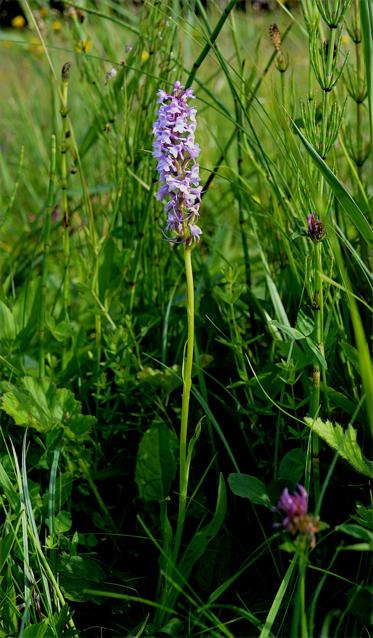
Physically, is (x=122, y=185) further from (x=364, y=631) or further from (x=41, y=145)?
(x=41, y=145)

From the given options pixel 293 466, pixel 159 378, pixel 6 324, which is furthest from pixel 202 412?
pixel 6 324

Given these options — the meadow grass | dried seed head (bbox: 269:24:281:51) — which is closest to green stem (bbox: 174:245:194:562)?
the meadow grass

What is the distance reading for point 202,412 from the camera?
3.97 ft

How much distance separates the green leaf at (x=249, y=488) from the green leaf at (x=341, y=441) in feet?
0.38

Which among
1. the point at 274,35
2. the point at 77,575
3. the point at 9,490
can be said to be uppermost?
the point at 274,35

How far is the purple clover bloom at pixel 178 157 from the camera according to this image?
0.82 metres

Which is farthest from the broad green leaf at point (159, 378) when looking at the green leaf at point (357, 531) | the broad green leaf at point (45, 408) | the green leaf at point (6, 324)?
the green leaf at point (357, 531)

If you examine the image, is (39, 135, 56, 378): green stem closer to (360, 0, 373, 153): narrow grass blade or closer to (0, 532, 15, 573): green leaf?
(0, 532, 15, 573): green leaf

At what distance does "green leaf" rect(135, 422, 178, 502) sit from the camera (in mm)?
1067

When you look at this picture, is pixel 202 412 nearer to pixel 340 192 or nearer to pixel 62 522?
pixel 62 522

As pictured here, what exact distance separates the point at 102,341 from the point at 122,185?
0.29m

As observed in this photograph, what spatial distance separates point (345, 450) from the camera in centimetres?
88

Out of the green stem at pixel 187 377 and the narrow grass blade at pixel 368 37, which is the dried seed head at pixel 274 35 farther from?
the green stem at pixel 187 377

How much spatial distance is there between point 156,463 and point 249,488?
7.7 inches
